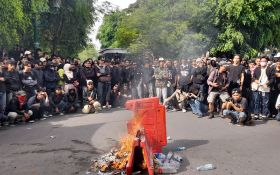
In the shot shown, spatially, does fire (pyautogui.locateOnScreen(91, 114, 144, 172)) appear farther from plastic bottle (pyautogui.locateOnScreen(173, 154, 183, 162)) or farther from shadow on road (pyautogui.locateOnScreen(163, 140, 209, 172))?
shadow on road (pyautogui.locateOnScreen(163, 140, 209, 172))

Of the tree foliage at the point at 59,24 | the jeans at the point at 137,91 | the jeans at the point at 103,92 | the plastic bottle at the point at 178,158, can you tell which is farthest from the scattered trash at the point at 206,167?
the tree foliage at the point at 59,24

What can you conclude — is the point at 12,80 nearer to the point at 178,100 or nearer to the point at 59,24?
the point at 178,100

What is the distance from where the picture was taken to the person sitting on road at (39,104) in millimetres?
14453

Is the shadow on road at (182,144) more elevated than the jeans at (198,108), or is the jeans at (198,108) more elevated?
the jeans at (198,108)

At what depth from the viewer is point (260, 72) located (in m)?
13.5

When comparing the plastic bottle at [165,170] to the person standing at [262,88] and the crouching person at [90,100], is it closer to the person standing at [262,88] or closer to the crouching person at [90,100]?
the person standing at [262,88]

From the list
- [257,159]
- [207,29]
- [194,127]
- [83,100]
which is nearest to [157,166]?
[257,159]

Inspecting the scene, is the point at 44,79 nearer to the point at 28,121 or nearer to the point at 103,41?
the point at 28,121

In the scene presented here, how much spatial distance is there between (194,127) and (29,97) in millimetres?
6047

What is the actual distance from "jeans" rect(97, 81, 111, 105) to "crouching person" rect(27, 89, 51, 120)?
268 centimetres

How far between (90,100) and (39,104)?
2259mm

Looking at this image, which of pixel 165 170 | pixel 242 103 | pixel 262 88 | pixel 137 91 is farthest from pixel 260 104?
pixel 165 170

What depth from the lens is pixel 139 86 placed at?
1808cm

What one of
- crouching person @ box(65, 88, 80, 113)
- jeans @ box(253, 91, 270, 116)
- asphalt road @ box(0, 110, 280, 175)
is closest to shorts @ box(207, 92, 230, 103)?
asphalt road @ box(0, 110, 280, 175)
